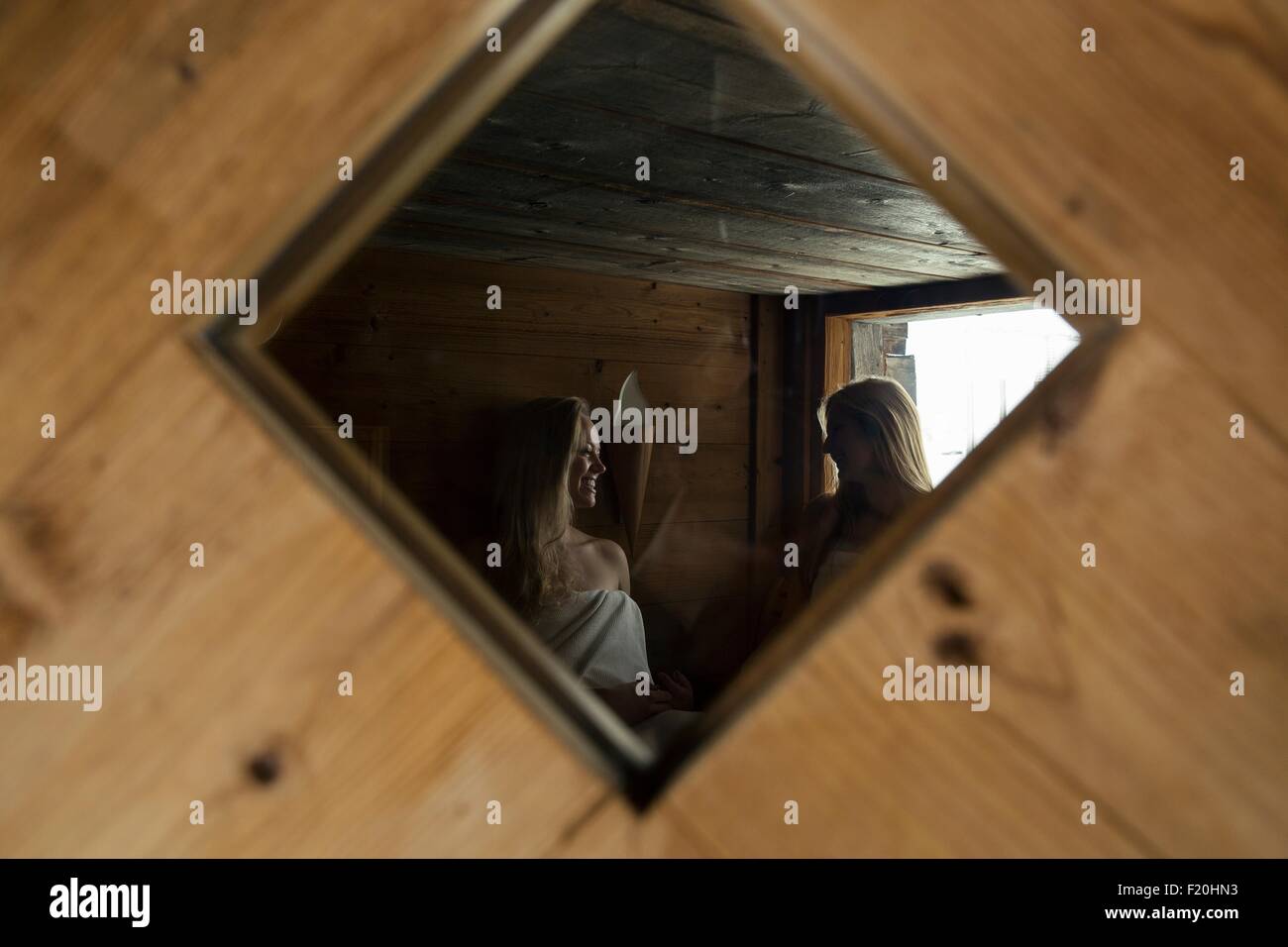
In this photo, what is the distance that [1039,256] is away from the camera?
26 cm

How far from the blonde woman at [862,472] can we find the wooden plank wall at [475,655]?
0.02 m

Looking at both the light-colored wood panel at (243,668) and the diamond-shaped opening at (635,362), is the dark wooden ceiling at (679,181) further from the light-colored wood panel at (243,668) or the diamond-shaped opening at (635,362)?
the light-colored wood panel at (243,668)

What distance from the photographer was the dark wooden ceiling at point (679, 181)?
0.29 meters

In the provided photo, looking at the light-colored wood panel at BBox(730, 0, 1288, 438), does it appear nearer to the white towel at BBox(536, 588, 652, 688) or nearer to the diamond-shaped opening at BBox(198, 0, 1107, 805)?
the diamond-shaped opening at BBox(198, 0, 1107, 805)

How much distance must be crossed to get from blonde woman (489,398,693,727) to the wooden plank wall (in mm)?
28

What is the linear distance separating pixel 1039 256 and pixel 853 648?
14 cm

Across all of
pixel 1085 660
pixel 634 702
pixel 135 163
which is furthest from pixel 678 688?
pixel 135 163

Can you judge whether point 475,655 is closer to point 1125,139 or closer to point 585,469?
point 585,469

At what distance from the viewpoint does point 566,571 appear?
31 cm

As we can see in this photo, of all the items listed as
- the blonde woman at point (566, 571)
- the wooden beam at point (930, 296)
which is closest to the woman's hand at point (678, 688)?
the blonde woman at point (566, 571)

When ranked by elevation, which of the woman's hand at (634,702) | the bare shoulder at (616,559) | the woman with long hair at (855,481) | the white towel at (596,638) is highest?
the woman with long hair at (855,481)

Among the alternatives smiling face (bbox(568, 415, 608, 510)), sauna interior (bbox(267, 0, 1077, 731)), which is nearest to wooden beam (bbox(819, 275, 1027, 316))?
sauna interior (bbox(267, 0, 1077, 731))

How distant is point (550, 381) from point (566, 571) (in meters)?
0.08

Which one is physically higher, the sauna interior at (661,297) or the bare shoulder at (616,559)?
the sauna interior at (661,297)
